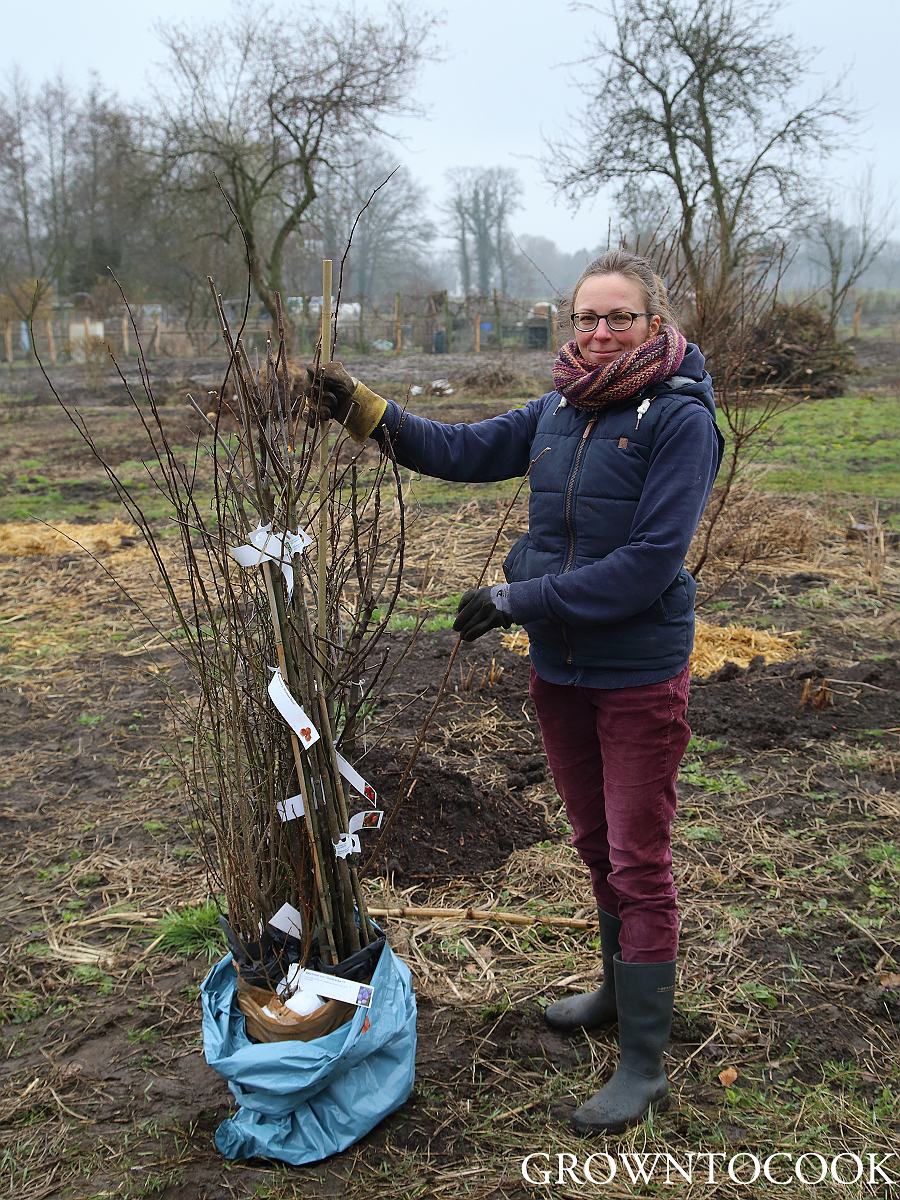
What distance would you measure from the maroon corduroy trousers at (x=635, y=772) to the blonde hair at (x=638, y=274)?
844 millimetres

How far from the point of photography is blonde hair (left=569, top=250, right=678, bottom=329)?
7.64ft

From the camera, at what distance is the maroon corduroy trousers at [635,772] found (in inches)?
92.0

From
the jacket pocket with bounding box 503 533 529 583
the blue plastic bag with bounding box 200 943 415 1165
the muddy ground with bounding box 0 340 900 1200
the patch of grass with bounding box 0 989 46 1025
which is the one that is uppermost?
the jacket pocket with bounding box 503 533 529 583

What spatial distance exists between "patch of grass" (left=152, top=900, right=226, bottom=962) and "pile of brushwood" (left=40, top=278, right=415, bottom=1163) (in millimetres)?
718

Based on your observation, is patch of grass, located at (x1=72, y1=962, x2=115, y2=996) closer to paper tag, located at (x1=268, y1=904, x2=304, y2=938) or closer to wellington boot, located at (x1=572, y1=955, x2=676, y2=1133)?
paper tag, located at (x1=268, y1=904, x2=304, y2=938)

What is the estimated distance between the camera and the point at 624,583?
220 cm

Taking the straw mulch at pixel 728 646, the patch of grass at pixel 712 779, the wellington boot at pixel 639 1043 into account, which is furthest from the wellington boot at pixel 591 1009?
the straw mulch at pixel 728 646

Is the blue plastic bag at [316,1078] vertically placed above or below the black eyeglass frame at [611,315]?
below

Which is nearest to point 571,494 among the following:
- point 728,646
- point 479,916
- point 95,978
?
point 479,916

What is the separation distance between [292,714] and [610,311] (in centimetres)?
114

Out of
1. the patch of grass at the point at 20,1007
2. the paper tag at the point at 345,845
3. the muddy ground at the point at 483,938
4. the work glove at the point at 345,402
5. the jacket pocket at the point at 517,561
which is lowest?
the patch of grass at the point at 20,1007

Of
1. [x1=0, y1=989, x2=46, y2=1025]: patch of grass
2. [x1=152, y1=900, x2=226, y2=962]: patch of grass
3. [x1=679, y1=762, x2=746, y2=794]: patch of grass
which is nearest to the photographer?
[x1=0, y1=989, x2=46, y2=1025]: patch of grass

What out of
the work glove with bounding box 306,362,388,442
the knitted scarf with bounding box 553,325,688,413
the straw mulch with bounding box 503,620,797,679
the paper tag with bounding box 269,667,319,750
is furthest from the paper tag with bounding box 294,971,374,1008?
the straw mulch with bounding box 503,620,797,679

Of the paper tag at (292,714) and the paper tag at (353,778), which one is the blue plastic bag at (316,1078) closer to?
the paper tag at (353,778)
